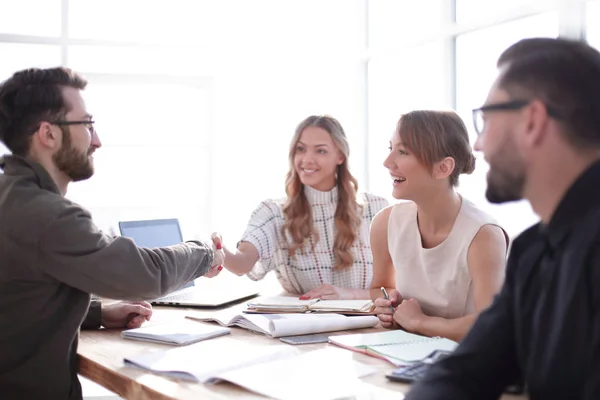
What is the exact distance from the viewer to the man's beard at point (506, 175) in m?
1.23

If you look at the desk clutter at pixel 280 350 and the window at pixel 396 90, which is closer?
the desk clutter at pixel 280 350

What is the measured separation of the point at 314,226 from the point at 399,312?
3.72 ft

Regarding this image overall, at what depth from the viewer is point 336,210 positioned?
3.16 meters

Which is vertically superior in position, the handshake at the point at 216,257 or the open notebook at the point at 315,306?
the handshake at the point at 216,257

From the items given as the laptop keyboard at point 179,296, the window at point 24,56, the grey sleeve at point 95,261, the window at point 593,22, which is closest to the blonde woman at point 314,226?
the laptop keyboard at point 179,296

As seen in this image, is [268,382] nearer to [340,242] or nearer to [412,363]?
[412,363]

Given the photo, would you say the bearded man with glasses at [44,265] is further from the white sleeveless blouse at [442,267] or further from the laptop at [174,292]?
the white sleeveless blouse at [442,267]

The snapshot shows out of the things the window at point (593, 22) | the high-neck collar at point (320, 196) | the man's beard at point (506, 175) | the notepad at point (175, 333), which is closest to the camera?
the man's beard at point (506, 175)

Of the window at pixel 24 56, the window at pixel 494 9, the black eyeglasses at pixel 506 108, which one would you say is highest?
the window at pixel 494 9

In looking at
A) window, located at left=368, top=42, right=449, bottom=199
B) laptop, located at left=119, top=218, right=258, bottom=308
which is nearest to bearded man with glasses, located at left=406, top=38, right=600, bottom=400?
laptop, located at left=119, top=218, right=258, bottom=308

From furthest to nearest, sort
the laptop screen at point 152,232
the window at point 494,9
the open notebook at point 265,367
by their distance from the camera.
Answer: the window at point 494,9, the laptop screen at point 152,232, the open notebook at point 265,367

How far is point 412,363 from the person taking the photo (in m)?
1.59

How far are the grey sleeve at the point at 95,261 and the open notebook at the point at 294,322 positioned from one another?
0.34 meters

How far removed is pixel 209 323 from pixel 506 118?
129 centimetres
